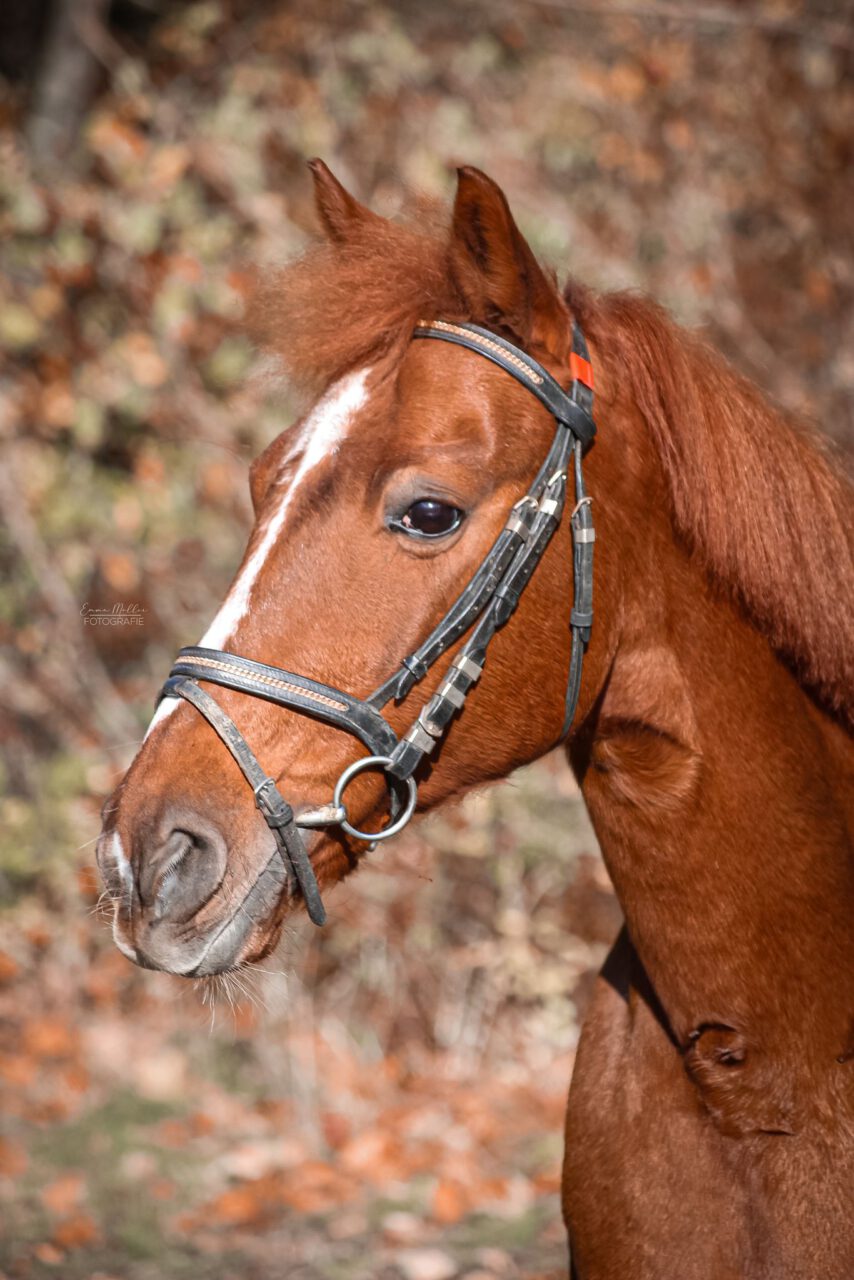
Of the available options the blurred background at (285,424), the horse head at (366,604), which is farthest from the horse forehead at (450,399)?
the blurred background at (285,424)

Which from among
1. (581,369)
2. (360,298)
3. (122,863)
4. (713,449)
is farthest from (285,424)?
(122,863)

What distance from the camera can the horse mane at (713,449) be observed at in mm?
2158

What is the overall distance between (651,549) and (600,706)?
1.04 ft

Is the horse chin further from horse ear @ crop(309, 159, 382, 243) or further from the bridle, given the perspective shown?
horse ear @ crop(309, 159, 382, 243)

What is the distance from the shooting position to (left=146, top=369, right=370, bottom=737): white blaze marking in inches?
79.0

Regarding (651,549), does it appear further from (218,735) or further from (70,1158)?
(70,1158)

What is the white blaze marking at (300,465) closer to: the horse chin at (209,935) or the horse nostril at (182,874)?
the horse nostril at (182,874)

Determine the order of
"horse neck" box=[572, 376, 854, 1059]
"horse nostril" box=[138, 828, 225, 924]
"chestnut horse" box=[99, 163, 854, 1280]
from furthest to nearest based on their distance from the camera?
"horse neck" box=[572, 376, 854, 1059]
"chestnut horse" box=[99, 163, 854, 1280]
"horse nostril" box=[138, 828, 225, 924]

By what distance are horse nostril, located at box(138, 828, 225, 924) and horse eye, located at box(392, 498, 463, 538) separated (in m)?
0.62

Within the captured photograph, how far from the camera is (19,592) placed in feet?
20.4

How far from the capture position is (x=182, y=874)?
1.90 meters

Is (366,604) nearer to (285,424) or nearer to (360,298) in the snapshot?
(360,298)

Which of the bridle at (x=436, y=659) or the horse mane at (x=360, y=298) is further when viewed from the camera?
the horse mane at (x=360, y=298)

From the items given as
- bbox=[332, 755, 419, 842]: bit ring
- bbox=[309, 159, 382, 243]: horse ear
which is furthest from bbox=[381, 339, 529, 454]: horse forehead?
bbox=[332, 755, 419, 842]: bit ring
